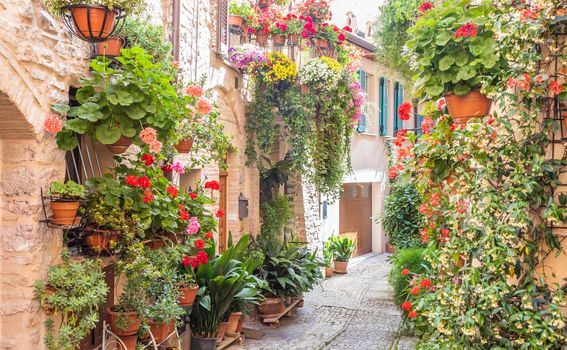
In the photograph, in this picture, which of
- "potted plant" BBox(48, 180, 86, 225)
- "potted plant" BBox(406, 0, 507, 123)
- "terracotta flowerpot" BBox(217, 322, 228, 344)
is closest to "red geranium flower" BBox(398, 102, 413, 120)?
"potted plant" BBox(406, 0, 507, 123)

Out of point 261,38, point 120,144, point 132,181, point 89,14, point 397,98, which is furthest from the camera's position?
point 397,98

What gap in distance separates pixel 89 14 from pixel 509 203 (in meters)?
2.88

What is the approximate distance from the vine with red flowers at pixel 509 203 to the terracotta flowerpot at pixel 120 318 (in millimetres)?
2255

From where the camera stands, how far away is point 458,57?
4105mm

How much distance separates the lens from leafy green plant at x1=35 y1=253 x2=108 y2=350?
391 centimetres

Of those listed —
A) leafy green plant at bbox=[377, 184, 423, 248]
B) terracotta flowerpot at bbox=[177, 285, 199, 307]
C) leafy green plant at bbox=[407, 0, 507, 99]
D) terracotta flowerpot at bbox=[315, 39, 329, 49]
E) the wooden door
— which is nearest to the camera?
leafy green plant at bbox=[407, 0, 507, 99]

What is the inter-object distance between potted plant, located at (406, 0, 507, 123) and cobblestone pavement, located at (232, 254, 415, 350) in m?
4.52

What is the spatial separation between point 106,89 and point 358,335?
5794 millimetres

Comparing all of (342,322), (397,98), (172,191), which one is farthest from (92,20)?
(397,98)

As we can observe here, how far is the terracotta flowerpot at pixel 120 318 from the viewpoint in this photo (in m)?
4.67

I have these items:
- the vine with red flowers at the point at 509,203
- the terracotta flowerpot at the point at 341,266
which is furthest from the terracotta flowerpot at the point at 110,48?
the terracotta flowerpot at the point at 341,266

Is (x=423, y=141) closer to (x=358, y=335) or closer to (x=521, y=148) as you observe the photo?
(x=521, y=148)

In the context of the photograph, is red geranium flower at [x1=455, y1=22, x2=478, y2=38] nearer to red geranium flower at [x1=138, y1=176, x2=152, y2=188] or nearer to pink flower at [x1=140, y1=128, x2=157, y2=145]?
pink flower at [x1=140, y1=128, x2=157, y2=145]

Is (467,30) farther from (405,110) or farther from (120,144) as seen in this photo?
(120,144)
